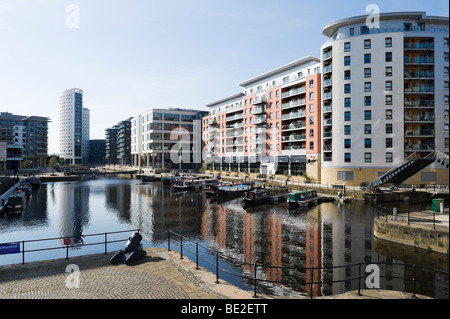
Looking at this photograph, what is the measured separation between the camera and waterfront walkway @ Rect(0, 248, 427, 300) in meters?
10.3

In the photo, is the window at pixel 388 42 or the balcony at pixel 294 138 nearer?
the window at pixel 388 42

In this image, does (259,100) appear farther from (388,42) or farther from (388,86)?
(388,42)

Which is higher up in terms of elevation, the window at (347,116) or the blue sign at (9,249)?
the window at (347,116)

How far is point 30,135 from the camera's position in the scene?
151 meters

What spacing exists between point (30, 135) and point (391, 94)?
170638mm

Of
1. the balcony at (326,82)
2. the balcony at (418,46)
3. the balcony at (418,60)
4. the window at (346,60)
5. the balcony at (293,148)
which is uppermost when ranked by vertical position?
the balcony at (418,46)

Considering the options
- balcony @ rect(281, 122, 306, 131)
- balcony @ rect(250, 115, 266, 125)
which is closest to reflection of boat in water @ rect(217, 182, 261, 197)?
balcony @ rect(281, 122, 306, 131)

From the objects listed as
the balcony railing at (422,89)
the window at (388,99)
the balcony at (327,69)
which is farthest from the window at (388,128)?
the balcony at (327,69)

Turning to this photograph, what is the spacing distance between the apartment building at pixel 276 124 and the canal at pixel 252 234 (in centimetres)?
2159

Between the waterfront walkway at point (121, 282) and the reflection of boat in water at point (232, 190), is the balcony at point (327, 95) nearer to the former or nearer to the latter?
the reflection of boat in water at point (232, 190)

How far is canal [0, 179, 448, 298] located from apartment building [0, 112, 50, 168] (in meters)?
122

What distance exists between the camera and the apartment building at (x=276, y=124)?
60.2 metres
